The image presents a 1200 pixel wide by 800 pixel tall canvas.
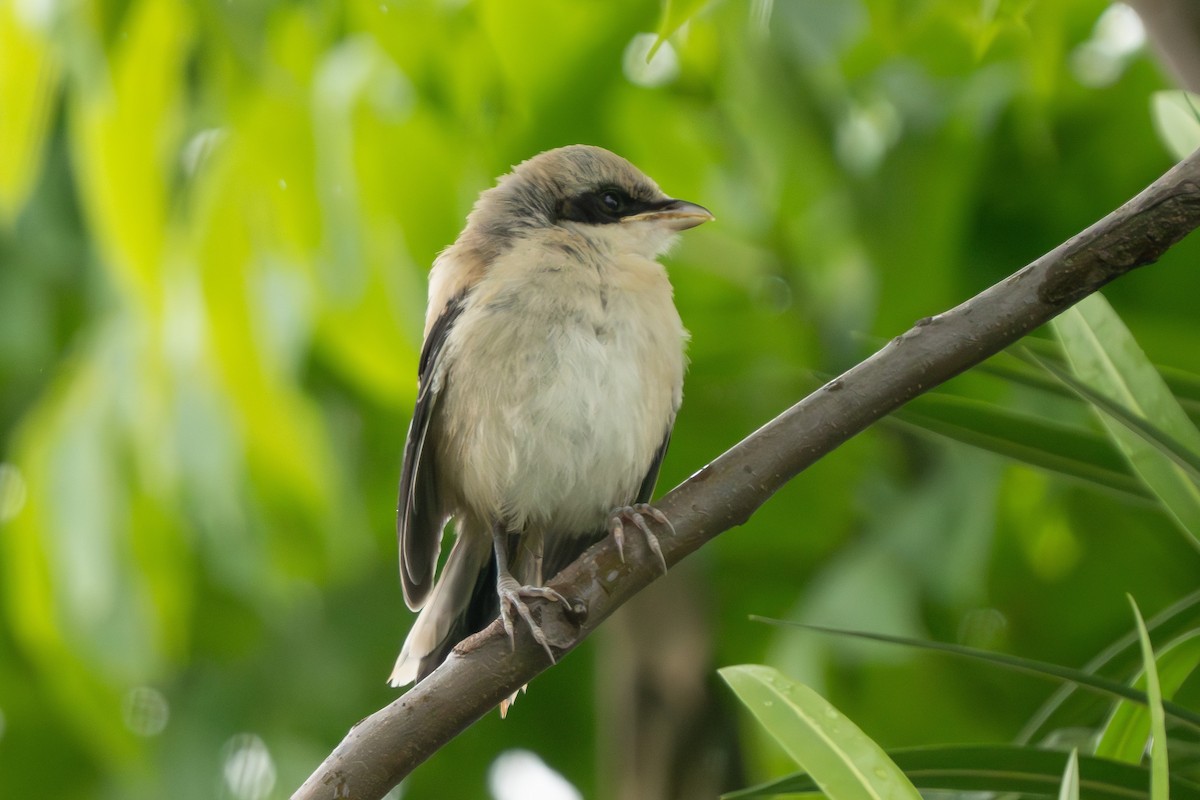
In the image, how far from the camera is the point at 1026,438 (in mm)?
2225

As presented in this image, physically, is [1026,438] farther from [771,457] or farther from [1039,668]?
[771,457]

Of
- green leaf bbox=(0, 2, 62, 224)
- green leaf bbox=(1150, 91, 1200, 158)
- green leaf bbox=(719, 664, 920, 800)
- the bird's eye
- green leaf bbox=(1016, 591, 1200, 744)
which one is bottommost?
green leaf bbox=(1016, 591, 1200, 744)

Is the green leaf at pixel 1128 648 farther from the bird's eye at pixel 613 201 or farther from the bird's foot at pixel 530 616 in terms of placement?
the bird's eye at pixel 613 201

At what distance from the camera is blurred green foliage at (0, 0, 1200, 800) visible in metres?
3.28

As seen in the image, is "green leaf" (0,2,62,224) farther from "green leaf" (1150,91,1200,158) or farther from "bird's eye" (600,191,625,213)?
"green leaf" (1150,91,1200,158)

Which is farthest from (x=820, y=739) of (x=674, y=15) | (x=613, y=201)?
(x=613, y=201)

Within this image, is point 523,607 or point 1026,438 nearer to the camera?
point 523,607

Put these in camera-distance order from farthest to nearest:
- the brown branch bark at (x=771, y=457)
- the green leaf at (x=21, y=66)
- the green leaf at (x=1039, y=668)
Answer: the green leaf at (x=21, y=66) < the green leaf at (x=1039, y=668) < the brown branch bark at (x=771, y=457)

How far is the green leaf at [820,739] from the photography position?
65.7 inches

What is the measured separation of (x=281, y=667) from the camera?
16.0ft

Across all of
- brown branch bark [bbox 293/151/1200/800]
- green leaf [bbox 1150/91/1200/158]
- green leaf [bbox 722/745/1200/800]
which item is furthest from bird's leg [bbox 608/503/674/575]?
green leaf [bbox 1150/91/1200/158]

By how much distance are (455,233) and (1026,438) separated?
5.90 ft

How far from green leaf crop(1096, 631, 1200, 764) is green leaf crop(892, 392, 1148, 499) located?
0.92 feet

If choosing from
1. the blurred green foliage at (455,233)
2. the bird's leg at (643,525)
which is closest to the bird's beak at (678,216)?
the blurred green foliage at (455,233)
